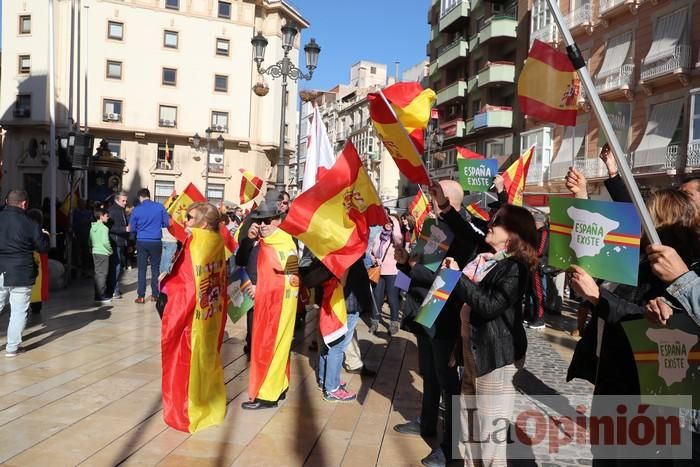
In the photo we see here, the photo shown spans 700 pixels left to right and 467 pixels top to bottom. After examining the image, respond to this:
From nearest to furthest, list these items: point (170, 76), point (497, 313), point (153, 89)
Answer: point (497, 313) → point (153, 89) → point (170, 76)

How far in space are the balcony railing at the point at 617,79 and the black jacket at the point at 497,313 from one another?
22.1 meters

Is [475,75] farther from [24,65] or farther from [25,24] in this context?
[25,24]

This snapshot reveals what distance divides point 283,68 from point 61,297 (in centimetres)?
681

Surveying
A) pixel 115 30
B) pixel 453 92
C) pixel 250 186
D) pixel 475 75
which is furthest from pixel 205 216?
pixel 115 30

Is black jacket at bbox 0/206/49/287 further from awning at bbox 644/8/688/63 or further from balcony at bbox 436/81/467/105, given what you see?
balcony at bbox 436/81/467/105

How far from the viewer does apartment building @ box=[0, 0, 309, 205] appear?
39938mm

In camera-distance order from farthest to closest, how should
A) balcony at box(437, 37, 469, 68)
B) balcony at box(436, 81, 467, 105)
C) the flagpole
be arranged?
balcony at box(437, 37, 469, 68) → balcony at box(436, 81, 467, 105) → the flagpole

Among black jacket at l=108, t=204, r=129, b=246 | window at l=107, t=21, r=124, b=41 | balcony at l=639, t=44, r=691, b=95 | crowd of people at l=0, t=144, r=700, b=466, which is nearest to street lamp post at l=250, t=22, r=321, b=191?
black jacket at l=108, t=204, r=129, b=246

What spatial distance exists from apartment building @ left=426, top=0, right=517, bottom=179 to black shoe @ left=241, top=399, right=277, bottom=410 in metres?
23.7

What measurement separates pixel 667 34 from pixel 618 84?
8.73 ft

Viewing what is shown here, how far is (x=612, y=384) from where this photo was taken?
8.76 ft

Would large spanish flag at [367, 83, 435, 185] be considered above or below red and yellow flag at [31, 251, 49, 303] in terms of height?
above

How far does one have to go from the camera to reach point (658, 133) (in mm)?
21078

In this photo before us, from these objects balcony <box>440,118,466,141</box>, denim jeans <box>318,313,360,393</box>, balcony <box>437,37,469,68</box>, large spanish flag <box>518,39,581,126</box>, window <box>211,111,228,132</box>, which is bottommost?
denim jeans <box>318,313,360,393</box>
